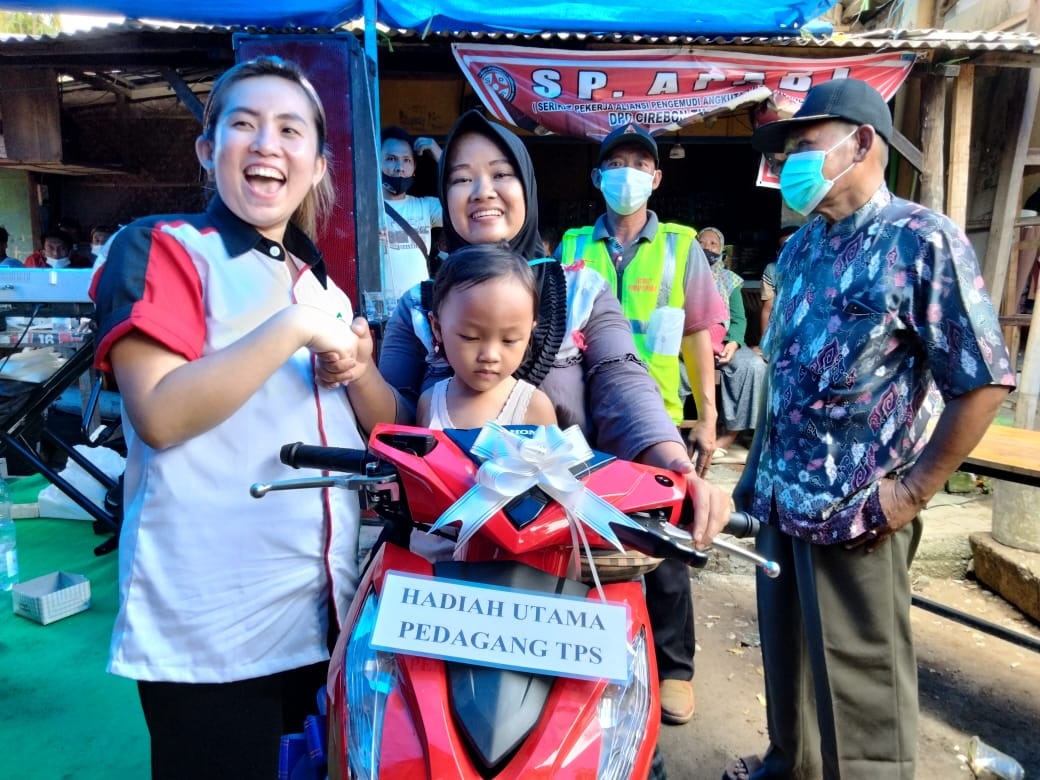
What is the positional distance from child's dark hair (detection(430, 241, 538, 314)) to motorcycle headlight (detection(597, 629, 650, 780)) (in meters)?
0.70

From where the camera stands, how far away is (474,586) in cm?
94

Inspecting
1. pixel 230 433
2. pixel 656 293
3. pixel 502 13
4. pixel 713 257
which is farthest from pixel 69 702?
pixel 713 257

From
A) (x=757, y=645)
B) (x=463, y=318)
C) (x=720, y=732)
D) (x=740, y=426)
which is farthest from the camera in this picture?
(x=740, y=426)

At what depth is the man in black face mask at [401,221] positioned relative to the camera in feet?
15.6

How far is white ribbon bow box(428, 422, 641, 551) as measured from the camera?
0.94 metres

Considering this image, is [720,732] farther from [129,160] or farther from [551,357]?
[129,160]

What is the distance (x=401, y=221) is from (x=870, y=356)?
11.9 feet

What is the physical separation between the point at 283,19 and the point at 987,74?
6150mm

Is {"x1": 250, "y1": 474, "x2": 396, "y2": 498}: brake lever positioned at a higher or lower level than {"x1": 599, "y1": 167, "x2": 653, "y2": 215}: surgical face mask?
lower

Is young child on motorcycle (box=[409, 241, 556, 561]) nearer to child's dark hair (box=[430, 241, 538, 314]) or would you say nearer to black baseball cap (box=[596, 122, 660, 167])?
child's dark hair (box=[430, 241, 538, 314])

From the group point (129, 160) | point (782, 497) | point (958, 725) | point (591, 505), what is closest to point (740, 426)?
point (958, 725)

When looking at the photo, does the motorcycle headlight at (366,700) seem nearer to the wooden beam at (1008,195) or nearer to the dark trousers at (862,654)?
the dark trousers at (862,654)

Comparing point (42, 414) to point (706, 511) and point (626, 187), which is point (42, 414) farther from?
point (706, 511)

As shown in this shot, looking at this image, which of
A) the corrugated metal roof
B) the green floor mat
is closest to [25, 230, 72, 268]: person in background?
the corrugated metal roof
